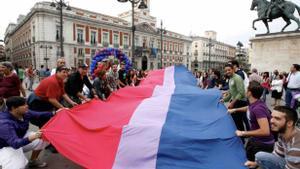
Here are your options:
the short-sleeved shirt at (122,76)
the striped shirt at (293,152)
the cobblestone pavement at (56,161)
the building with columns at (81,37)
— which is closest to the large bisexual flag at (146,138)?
the striped shirt at (293,152)

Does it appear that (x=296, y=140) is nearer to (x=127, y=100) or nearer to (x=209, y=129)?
(x=209, y=129)

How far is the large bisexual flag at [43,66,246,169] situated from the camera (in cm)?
302

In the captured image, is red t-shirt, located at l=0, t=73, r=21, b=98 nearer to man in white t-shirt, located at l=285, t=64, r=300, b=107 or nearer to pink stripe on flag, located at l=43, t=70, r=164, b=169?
pink stripe on flag, located at l=43, t=70, r=164, b=169

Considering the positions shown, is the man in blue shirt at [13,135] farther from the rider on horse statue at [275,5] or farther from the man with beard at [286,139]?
the rider on horse statue at [275,5]

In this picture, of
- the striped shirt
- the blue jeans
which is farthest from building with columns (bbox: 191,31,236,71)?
the striped shirt

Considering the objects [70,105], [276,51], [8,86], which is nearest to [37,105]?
[70,105]

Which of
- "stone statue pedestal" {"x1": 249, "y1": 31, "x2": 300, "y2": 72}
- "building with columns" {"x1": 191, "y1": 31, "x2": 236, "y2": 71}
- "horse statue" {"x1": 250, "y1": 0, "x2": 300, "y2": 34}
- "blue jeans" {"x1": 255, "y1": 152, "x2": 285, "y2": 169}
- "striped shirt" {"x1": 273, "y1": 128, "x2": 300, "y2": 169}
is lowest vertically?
"blue jeans" {"x1": 255, "y1": 152, "x2": 285, "y2": 169}

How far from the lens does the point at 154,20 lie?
207 feet

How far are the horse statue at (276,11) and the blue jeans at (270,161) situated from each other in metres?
Result: 15.3

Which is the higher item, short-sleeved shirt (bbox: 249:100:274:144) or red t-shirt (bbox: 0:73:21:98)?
red t-shirt (bbox: 0:73:21:98)

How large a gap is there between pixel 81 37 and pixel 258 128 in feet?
143

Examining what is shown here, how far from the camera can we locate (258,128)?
308 centimetres

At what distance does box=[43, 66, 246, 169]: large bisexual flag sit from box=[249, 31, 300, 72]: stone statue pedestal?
545 inches

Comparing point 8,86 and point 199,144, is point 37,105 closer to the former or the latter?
point 8,86
